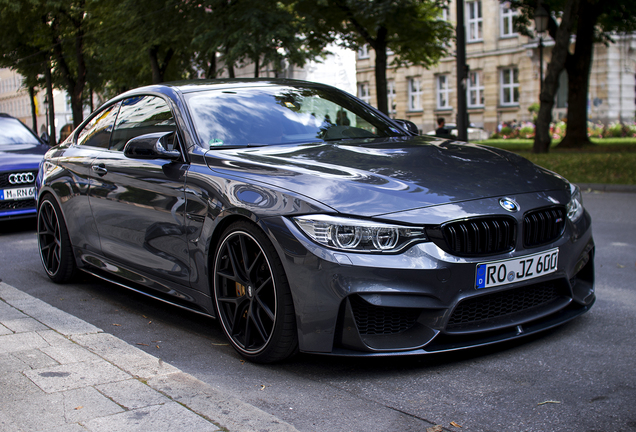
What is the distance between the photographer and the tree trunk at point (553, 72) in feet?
54.8

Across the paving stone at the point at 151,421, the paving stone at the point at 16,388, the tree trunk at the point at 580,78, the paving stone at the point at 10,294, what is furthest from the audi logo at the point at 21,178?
the tree trunk at the point at 580,78

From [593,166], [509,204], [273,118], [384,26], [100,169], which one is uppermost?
[384,26]

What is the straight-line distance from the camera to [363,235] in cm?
318

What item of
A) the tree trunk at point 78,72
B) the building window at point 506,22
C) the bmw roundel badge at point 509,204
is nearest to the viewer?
the bmw roundel badge at point 509,204

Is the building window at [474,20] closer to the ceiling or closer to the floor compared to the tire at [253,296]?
closer to the ceiling

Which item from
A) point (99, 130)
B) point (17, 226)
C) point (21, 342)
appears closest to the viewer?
point (21, 342)

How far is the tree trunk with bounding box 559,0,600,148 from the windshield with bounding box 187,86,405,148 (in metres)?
18.3

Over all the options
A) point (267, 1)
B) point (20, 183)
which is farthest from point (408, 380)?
point (267, 1)

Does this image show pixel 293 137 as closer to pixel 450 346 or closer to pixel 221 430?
pixel 450 346

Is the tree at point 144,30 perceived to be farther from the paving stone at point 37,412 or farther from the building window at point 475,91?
the building window at point 475,91

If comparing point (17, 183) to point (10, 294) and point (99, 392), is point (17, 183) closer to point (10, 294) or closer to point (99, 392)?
point (10, 294)

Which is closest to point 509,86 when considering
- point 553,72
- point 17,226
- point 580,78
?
point 580,78

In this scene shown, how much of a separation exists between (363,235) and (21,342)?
1977 mm

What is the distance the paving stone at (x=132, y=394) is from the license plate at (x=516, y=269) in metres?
1.53
